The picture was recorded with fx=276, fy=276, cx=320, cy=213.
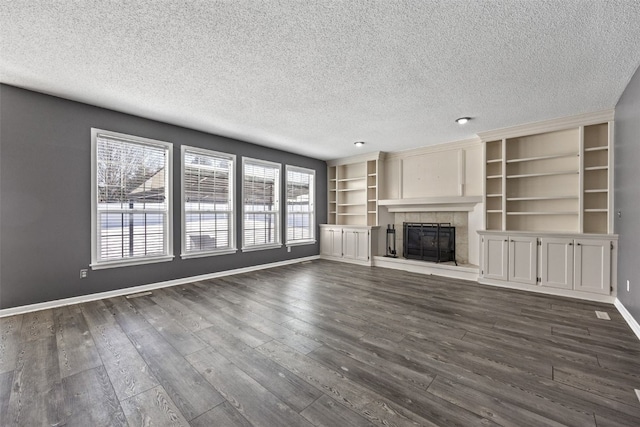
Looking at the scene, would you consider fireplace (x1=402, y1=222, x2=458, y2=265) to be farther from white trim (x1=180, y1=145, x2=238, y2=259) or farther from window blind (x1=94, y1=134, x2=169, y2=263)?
window blind (x1=94, y1=134, x2=169, y2=263)

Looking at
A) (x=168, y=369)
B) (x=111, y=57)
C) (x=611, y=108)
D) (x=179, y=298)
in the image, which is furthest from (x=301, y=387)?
(x=611, y=108)

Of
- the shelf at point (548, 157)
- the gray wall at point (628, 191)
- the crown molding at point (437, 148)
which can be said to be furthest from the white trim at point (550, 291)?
the crown molding at point (437, 148)

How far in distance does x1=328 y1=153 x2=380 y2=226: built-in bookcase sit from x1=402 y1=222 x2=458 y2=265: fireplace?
866 millimetres

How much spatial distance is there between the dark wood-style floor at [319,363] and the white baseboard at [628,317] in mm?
71

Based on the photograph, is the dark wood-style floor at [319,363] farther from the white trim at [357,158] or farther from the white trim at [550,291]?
the white trim at [357,158]

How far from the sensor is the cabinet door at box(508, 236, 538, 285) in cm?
428

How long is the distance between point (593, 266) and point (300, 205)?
5.33 metres

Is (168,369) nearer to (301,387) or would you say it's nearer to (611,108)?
(301,387)

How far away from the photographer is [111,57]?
258cm

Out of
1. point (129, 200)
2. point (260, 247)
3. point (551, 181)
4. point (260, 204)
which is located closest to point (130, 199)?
point (129, 200)

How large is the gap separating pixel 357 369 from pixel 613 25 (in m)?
3.26

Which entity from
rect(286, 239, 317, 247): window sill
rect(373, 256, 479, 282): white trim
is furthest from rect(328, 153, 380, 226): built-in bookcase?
rect(373, 256, 479, 282): white trim

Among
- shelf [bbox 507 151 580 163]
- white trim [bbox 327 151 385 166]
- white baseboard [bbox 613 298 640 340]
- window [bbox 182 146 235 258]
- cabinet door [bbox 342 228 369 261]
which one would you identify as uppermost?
white trim [bbox 327 151 385 166]

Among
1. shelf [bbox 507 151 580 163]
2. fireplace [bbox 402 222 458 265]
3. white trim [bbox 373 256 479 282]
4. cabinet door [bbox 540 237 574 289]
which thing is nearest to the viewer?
cabinet door [bbox 540 237 574 289]
